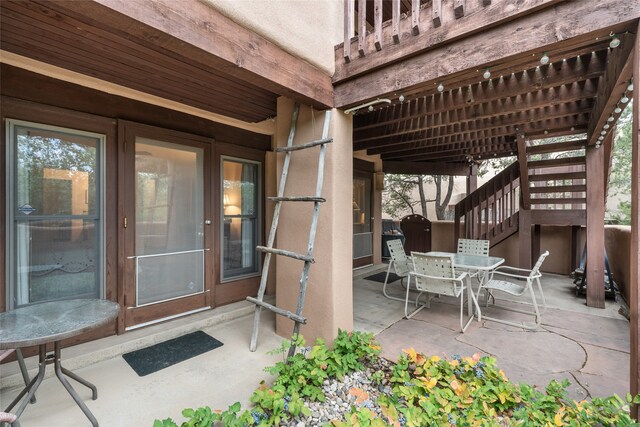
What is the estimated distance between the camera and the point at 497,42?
184 cm

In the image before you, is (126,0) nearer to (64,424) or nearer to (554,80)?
(64,424)

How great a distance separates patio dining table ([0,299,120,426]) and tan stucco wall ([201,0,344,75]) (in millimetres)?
2095

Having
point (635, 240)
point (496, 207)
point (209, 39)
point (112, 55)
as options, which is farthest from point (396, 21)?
point (496, 207)

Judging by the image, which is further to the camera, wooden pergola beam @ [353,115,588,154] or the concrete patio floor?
wooden pergola beam @ [353,115,588,154]

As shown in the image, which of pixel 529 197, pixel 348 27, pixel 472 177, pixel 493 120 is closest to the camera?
pixel 348 27

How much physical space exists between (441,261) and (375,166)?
3.93 meters

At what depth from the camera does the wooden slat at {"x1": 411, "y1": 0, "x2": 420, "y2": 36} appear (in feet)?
6.81

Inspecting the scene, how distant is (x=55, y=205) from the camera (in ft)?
8.20

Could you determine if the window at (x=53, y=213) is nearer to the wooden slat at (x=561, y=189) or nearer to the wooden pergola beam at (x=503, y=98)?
the wooden pergola beam at (x=503, y=98)

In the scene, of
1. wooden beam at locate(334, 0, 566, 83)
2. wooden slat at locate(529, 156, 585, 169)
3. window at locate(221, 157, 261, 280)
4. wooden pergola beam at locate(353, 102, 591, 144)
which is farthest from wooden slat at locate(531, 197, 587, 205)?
window at locate(221, 157, 261, 280)

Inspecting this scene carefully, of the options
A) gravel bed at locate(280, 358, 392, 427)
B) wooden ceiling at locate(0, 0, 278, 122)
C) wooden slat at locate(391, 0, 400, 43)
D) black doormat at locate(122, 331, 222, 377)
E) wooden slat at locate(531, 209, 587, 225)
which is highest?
wooden slat at locate(391, 0, 400, 43)

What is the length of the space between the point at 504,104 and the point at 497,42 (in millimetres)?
1811

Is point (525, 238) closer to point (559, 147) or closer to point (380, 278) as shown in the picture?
point (559, 147)

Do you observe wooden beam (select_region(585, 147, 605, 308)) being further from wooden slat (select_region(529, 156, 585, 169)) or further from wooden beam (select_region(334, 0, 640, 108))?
wooden beam (select_region(334, 0, 640, 108))
